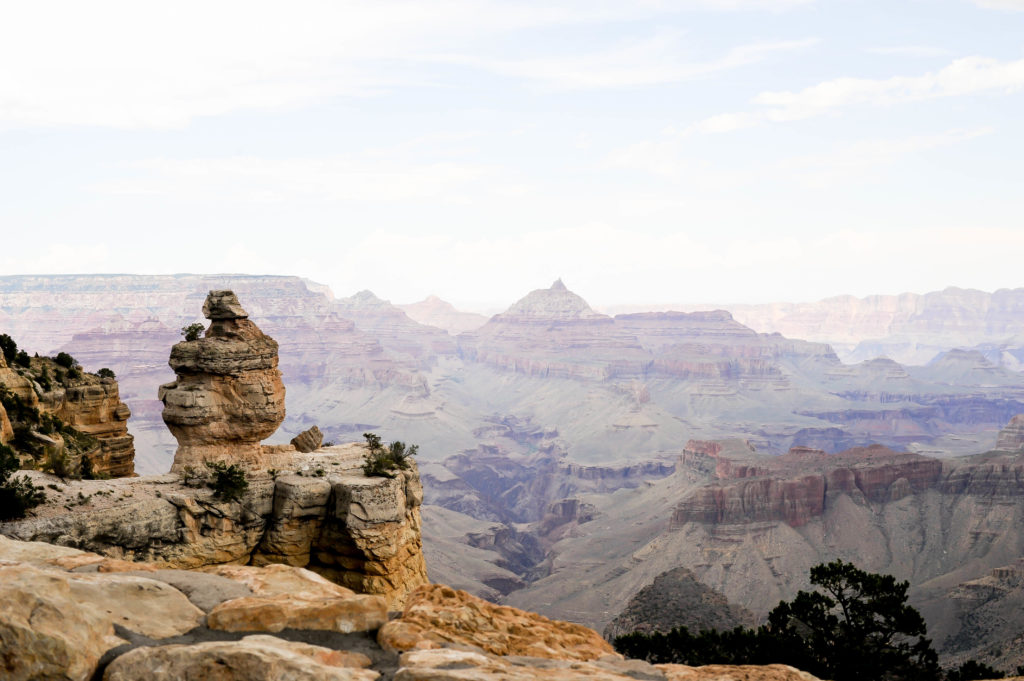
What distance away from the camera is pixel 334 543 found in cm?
3138

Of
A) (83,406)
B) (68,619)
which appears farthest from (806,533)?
(68,619)

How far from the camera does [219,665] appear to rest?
11227 millimetres

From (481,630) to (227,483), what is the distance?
18.3 m

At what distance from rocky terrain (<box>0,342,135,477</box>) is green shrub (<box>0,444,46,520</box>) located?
342cm

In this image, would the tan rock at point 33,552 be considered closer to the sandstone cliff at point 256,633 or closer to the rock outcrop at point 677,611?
the sandstone cliff at point 256,633

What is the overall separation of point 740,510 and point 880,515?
72.0 feet

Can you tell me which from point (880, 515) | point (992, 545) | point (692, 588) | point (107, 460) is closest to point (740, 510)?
point (880, 515)

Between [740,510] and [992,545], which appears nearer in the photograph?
[992,545]

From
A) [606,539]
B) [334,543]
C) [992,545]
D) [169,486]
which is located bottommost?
[606,539]

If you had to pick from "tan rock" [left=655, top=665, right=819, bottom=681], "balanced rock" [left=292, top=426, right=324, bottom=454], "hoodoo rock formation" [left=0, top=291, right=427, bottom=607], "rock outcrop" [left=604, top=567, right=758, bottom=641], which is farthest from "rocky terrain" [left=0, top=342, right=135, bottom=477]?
"rock outcrop" [left=604, top=567, right=758, bottom=641]

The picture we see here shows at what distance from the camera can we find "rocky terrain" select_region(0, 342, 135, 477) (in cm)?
3384

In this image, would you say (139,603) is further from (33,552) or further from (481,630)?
(481,630)

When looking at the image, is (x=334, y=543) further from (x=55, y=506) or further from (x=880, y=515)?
(x=880, y=515)

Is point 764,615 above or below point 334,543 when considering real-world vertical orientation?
below
